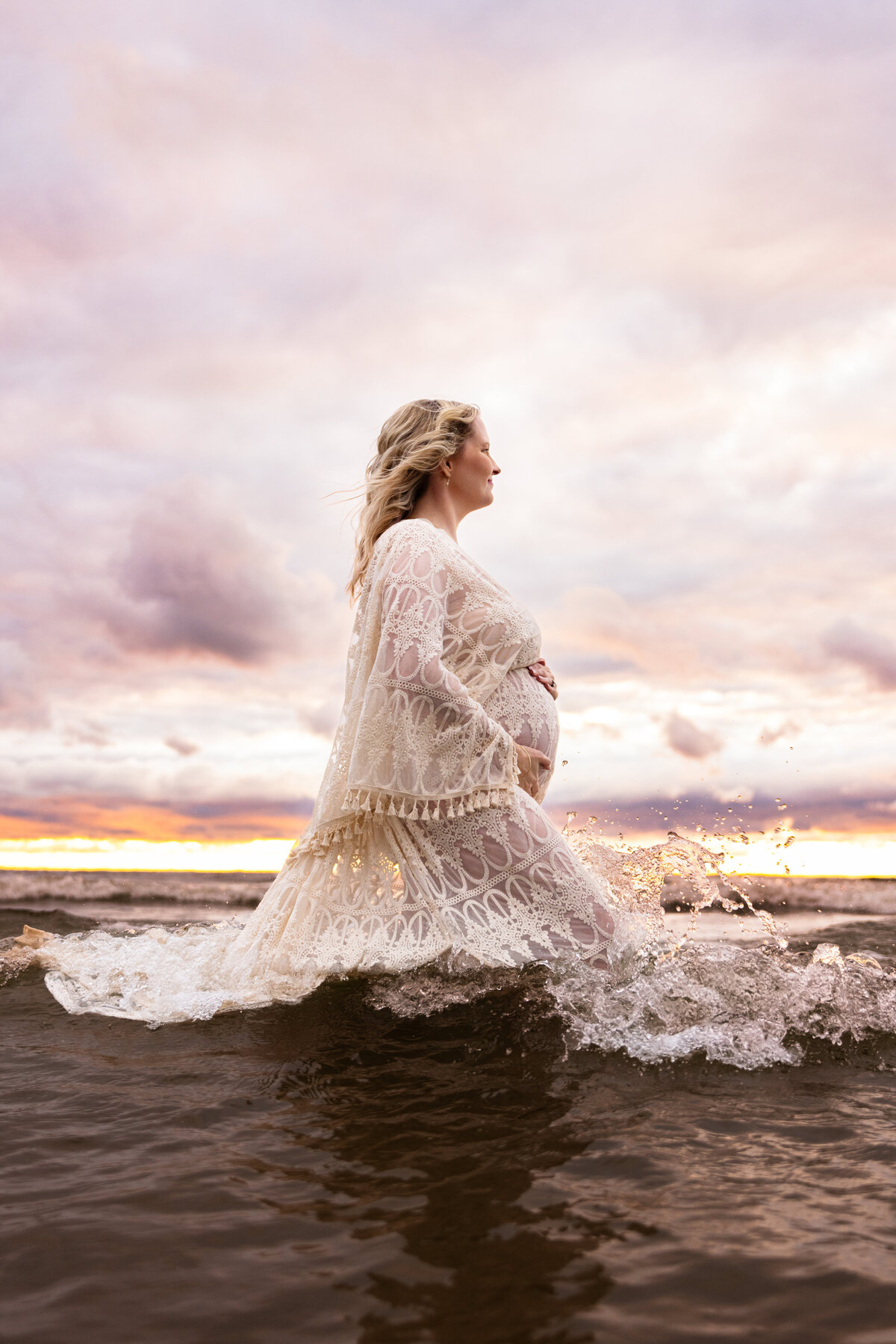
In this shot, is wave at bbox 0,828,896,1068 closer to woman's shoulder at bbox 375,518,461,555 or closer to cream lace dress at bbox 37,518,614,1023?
cream lace dress at bbox 37,518,614,1023

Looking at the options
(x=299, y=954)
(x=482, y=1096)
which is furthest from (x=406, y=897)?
(x=482, y=1096)

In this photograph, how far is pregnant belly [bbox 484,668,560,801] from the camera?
329 centimetres

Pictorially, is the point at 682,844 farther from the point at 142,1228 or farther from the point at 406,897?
the point at 142,1228

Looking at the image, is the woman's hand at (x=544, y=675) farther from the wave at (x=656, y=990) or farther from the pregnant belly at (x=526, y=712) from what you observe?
the wave at (x=656, y=990)

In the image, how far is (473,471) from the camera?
11.6 feet

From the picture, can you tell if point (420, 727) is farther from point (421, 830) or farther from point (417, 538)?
point (417, 538)

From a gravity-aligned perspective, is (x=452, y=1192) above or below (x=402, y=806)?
below

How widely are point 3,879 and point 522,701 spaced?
17.4m

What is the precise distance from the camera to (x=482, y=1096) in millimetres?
2307

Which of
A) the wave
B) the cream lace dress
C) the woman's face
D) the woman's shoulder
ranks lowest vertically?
the wave

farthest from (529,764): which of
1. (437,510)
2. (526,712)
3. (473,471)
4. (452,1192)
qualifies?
(452,1192)

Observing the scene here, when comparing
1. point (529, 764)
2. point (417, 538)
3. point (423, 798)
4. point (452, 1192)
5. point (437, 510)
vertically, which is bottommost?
point (452, 1192)

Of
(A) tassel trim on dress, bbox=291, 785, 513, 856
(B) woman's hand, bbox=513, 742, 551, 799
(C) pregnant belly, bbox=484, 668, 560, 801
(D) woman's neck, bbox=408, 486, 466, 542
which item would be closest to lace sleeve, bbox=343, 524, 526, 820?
(A) tassel trim on dress, bbox=291, 785, 513, 856

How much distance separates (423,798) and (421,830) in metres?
0.21
